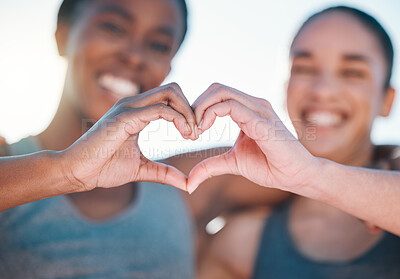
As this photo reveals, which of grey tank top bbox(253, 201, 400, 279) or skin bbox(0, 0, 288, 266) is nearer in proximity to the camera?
grey tank top bbox(253, 201, 400, 279)

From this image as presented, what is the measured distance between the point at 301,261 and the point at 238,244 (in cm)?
48

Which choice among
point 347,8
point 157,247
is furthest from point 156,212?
point 347,8

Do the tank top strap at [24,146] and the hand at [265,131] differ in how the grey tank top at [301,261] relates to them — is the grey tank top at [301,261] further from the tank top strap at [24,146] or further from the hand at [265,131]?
the tank top strap at [24,146]

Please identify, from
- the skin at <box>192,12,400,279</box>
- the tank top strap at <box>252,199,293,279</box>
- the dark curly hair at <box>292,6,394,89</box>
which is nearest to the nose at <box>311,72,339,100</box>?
the skin at <box>192,12,400,279</box>

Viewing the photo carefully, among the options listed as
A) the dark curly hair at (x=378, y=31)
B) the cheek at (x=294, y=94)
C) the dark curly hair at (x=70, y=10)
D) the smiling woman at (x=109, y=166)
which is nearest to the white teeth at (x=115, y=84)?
the smiling woman at (x=109, y=166)

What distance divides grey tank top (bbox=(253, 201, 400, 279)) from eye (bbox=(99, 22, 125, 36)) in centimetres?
175

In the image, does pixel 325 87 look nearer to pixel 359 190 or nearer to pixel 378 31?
pixel 378 31

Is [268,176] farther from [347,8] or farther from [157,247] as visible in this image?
[347,8]

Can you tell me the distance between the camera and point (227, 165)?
1.39 m

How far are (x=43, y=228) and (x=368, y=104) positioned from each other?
2.24 meters

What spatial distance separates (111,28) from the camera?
2055 millimetres

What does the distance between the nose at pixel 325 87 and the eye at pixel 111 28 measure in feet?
4.76

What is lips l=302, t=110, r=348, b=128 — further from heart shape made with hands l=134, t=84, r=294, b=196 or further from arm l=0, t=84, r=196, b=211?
arm l=0, t=84, r=196, b=211

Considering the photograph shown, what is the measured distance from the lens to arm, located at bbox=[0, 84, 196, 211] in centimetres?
112
